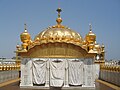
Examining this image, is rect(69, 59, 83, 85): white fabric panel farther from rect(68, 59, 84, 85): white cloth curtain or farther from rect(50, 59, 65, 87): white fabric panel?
rect(50, 59, 65, 87): white fabric panel

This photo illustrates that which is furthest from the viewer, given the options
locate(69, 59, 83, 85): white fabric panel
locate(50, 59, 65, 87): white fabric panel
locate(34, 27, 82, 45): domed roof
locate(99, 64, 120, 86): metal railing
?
locate(99, 64, 120, 86): metal railing

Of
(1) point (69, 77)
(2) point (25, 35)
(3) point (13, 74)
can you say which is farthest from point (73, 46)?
(3) point (13, 74)

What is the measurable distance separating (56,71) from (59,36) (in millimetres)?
2702

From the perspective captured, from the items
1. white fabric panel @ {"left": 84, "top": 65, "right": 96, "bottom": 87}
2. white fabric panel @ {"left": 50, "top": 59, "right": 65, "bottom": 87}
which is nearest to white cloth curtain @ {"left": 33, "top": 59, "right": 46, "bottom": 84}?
white fabric panel @ {"left": 50, "top": 59, "right": 65, "bottom": 87}

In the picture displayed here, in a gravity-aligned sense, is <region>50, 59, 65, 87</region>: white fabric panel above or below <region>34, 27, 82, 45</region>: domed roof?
below

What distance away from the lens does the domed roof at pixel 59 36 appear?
58.4ft

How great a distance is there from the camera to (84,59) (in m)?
17.7

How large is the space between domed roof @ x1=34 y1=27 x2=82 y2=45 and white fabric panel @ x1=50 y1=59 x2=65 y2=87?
1656 mm

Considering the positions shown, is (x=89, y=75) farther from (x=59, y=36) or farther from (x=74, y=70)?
(x=59, y=36)

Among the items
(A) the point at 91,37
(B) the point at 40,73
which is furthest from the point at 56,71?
(A) the point at 91,37

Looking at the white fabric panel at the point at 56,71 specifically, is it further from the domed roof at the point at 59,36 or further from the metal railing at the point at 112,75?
the metal railing at the point at 112,75

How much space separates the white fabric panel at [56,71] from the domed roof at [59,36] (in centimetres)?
166

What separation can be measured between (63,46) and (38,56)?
2.05 metres

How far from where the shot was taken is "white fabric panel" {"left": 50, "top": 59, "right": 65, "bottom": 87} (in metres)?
17.4
